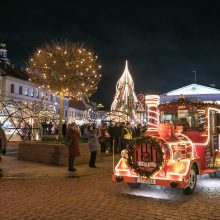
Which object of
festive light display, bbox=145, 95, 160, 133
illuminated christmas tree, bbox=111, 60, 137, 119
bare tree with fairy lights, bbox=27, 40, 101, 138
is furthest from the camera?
illuminated christmas tree, bbox=111, 60, 137, 119

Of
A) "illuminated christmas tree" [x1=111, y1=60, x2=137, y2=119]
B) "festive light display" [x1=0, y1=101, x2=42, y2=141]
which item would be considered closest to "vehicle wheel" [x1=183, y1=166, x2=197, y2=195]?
"festive light display" [x1=0, y1=101, x2=42, y2=141]

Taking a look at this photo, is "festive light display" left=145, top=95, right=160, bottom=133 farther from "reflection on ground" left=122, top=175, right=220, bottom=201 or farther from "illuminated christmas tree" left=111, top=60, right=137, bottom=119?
"illuminated christmas tree" left=111, top=60, right=137, bottom=119

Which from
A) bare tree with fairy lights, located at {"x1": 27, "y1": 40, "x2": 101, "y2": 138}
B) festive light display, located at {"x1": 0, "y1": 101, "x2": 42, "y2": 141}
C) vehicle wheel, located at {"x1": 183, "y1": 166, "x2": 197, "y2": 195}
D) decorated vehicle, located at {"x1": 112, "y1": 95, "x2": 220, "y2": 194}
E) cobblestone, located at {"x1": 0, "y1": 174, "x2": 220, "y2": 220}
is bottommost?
cobblestone, located at {"x1": 0, "y1": 174, "x2": 220, "y2": 220}

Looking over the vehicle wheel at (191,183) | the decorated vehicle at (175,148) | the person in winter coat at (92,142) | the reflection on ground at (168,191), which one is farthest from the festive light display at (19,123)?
the vehicle wheel at (191,183)

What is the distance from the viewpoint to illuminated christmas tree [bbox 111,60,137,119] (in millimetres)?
34906

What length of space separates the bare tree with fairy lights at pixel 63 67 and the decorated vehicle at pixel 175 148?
8.94 metres

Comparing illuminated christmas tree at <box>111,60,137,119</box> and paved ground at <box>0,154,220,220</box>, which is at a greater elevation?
illuminated christmas tree at <box>111,60,137,119</box>

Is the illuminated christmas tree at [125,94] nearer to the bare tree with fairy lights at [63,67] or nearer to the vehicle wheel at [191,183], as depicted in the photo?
the bare tree with fairy lights at [63,67]

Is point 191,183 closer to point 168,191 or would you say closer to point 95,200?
point 168,191

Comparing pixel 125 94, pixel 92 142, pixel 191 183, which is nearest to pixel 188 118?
pixel 191 183

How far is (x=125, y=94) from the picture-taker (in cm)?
3509

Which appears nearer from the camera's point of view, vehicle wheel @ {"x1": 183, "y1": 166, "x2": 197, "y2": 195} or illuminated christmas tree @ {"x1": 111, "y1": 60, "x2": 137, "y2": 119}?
vehicle wheel @ {"x1": 183, "y1": 166, "x2": 197, "y2": 195}

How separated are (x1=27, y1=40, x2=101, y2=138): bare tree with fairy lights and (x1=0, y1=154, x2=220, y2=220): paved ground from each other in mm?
8465

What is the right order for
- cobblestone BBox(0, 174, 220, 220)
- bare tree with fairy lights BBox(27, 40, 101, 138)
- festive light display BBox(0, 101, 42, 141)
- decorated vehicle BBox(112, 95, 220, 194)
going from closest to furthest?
cobblestone BBox(0, 174, 220, 220), decorated vehicle BBox(112, 95, 220, 194), bare tree with fairy lights BBox(27, 40, 101, 138), festive light display BBox(0, 101, 42, 141)
